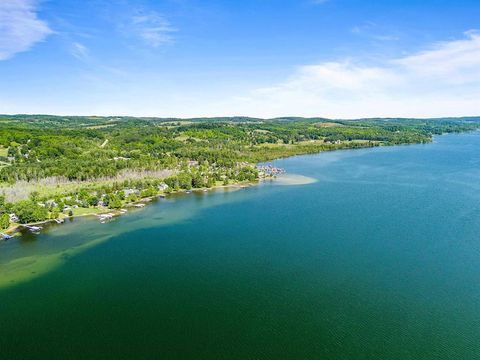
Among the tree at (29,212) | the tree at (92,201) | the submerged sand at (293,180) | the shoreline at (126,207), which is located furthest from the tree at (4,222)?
the submerged sand at (293,180)

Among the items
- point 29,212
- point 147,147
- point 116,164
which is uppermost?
point 147,147

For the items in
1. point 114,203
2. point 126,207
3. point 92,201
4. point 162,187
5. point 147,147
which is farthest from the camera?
point 147,147

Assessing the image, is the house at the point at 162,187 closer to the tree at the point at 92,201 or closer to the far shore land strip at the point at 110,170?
the far shore land strip at the point at 110,170

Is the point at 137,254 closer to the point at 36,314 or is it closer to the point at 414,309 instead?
the point at 36,314

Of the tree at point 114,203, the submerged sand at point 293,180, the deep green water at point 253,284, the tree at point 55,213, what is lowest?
the deep green water at point 253,284

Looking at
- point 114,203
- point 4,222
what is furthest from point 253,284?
point 4,222

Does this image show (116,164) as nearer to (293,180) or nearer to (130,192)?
(130,192)

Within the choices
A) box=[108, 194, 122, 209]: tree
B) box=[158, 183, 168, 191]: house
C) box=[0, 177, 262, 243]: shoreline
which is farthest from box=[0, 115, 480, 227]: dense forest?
box=[0, 177, 262, 243]: shoreline

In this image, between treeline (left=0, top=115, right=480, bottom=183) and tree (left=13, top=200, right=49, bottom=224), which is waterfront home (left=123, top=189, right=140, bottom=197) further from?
tree (left=13, top=200, right=49, bottom=224)

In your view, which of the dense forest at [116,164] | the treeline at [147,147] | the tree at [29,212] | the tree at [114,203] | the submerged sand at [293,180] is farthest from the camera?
the submerged sand at [293,180]
